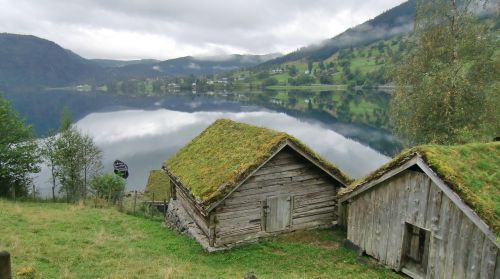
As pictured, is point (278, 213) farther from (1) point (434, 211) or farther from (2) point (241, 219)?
(1) point (434, 211)

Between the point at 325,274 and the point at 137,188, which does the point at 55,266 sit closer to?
the point at 325,274

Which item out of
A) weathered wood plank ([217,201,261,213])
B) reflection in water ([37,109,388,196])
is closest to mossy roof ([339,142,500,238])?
weathered wood plank ([217,201,261,213])

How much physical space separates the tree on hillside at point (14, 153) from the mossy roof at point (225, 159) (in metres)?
15.7

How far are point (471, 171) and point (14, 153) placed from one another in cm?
3267

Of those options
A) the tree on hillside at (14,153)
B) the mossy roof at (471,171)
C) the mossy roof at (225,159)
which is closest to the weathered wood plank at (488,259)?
the mossy roof at (471,171)

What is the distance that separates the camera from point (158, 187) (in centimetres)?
3634

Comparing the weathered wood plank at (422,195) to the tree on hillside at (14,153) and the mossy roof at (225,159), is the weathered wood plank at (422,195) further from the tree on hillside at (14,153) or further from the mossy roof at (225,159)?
the tree on hillside at (14,153)

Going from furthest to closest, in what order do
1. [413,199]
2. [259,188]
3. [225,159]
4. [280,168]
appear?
[225,159] < [280,168] < [259,188] < [413,199]

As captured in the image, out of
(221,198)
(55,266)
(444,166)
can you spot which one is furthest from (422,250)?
(55,266)

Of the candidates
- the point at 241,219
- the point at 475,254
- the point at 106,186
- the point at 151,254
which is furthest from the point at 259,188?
the point at 106,186

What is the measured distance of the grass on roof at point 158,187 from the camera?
115 ft

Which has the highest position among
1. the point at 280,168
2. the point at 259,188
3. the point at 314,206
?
the point at 280,168

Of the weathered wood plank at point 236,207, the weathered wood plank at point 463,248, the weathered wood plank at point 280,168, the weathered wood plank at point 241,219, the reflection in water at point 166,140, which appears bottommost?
the reflection in water at point 166,140

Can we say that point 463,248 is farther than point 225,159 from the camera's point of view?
No
